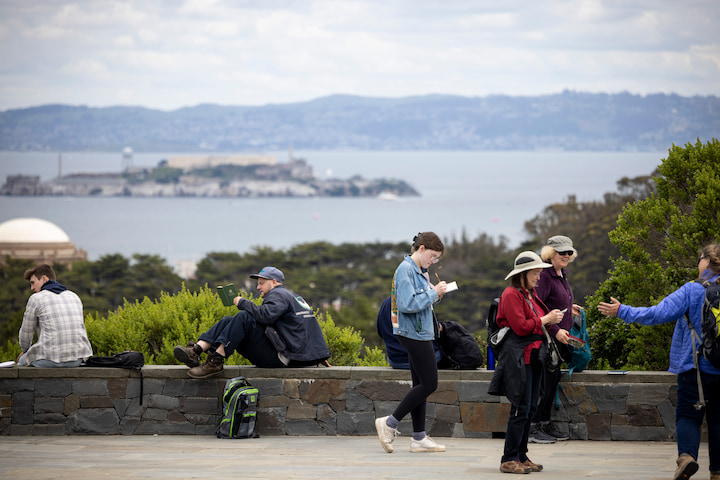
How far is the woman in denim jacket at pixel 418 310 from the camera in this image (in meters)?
5.88

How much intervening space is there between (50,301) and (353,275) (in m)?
60.3

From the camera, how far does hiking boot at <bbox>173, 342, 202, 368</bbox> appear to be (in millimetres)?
6922

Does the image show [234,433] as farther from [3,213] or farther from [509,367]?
[3,213]

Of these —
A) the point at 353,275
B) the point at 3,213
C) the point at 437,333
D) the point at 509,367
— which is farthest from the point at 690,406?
the point at 3,213

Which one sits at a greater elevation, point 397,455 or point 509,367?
point 509,367

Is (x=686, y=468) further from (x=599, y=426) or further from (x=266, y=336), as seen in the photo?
(x=266, y=336)

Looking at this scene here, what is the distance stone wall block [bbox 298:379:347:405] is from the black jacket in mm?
213

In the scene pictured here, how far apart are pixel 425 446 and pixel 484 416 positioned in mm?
839

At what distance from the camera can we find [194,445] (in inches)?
266

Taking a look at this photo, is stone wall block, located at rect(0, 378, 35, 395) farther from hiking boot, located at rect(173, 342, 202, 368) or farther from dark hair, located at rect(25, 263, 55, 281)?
hiking boot, located at rect(173, 342, 202, 368)

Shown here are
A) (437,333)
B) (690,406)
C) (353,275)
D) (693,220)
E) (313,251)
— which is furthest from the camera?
(313,251)

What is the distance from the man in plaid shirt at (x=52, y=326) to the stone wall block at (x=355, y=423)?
7.54 ft

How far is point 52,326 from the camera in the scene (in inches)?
284

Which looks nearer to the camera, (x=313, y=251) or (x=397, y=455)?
(x=397, y=455)
